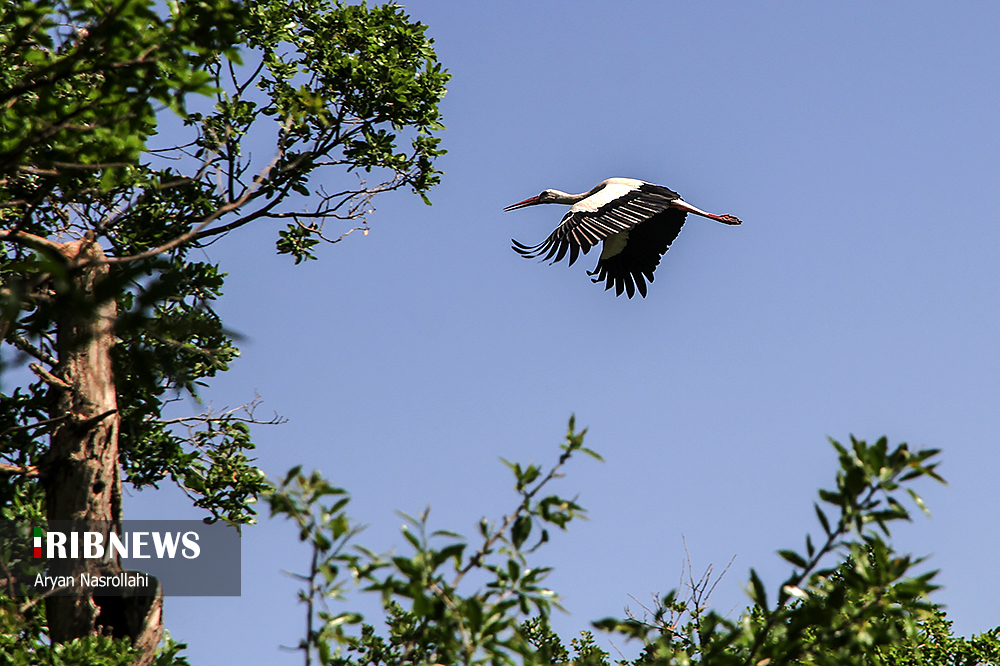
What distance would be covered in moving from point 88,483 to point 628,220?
5365mm

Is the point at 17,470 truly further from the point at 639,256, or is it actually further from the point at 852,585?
the point at 639,256

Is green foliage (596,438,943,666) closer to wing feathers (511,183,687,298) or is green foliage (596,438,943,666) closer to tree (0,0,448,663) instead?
tree (0,0,448,663)

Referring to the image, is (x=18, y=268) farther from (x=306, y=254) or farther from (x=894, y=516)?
(x=306, y=254)

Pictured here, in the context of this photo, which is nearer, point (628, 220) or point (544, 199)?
point (628, 220)

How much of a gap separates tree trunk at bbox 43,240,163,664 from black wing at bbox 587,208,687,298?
19.0ft

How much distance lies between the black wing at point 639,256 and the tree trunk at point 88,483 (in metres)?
5.78

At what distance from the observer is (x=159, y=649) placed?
20.0ft

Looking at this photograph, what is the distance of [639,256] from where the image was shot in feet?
34.8

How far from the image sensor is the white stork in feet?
29.4

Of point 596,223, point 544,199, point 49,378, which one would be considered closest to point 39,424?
point 49,378

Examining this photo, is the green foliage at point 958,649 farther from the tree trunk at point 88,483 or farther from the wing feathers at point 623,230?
the tree trunk at point 88,483

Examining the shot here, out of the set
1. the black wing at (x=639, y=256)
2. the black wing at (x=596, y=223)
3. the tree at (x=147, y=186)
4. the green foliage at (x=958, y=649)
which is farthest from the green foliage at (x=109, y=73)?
the green foliage at (x=958, y=649)

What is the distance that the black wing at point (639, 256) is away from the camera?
10.5m

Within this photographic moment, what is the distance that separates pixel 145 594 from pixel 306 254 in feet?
9.82
